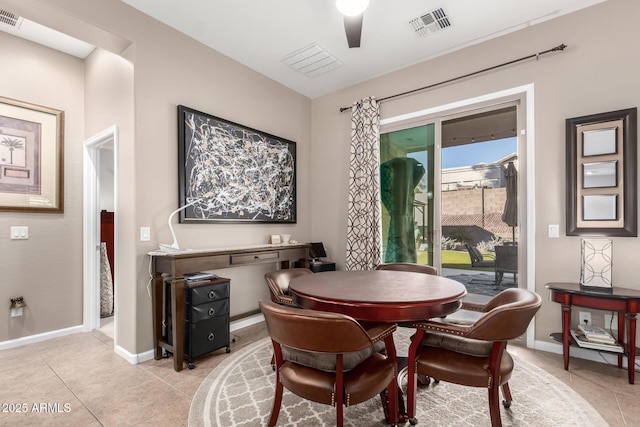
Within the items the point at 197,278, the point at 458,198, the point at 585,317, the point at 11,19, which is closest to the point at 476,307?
the point at 585,317

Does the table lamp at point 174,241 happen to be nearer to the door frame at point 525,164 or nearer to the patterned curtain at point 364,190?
the patterned curtain at point 364,190

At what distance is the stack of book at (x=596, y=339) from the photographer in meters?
2.38

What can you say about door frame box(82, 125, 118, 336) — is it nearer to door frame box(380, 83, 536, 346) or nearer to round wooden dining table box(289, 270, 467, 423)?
round wooden dining table box(289, 270, 467, 423)

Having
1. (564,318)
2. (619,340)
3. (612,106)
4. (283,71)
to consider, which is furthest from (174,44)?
(619,340)

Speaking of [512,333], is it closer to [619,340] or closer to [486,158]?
[619,340]

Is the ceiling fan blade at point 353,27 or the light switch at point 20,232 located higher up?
the ceiling fan blade at point 353,27

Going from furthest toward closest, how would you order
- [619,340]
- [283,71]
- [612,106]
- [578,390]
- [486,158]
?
[283,71]
[486,158]
[612,106]
[619,340]
[578,390]

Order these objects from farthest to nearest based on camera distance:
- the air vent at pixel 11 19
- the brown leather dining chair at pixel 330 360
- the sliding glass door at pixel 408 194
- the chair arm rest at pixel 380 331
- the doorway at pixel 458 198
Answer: the sliding glass door at pixel 408 194
the doorway at pixel 458 198
the air vent at pixel 11 19
the chair arm rest at pixel 380 331
the brown leather dining chair at pixel 330 360

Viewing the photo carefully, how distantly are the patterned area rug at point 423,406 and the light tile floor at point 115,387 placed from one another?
0.11m

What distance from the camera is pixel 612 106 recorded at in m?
2.64

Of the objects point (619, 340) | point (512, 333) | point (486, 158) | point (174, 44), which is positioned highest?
point (174, 44)

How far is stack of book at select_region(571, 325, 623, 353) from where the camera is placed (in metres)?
2.38

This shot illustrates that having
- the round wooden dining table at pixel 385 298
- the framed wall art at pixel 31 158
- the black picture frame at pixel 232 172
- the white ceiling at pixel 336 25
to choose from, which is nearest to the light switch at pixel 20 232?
the framed wall art at pixel 31 158

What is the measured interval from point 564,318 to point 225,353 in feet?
9.92
